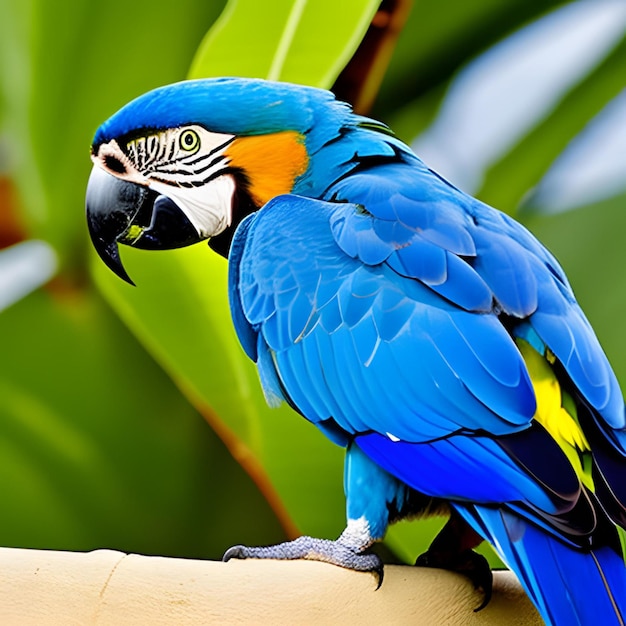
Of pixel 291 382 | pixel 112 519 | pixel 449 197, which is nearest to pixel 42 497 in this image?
pixel 112 519

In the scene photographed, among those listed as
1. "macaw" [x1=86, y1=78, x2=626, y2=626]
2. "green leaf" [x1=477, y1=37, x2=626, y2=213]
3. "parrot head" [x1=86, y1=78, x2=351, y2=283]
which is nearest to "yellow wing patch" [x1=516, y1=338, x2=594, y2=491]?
"macaw" [x1=86, y1=78, x2=626, y2=626]

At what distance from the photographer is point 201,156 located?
77 centimetres

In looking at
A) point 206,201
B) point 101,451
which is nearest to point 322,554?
point 206,201

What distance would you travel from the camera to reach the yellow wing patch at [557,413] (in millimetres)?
597

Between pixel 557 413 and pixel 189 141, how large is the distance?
401 millimetres

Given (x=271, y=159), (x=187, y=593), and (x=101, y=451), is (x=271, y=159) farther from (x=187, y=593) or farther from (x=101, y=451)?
(x=101, y=451)

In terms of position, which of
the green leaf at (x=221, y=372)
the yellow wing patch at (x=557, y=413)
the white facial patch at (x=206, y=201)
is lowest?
the green leaf at (x=221, y=372)

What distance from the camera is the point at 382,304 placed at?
641 millimetres

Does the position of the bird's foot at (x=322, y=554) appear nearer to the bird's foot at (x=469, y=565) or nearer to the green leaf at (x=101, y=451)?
the bird's foot at (x=469, y=565)

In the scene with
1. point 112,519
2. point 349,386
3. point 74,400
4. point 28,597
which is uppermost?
point 349,386

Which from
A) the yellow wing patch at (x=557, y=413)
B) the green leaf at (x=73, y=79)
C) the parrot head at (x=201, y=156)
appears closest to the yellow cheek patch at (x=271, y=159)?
the parrot head at (x=201, y=156)

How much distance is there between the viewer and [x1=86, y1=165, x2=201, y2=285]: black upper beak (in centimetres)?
79

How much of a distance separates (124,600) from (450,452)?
239 mm

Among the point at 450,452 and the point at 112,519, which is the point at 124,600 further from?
the point at 112,519
